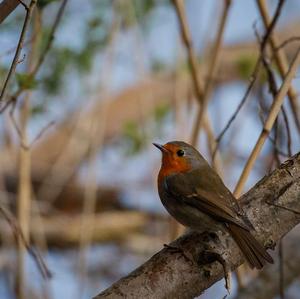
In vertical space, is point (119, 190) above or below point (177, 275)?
above

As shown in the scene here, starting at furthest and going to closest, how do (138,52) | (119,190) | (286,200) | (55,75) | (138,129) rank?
1. (119,190)
2. (138,129)
3. (55,75)
4. (138,52)
5. (286,200)

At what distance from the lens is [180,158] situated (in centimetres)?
354

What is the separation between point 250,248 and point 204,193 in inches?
27.3

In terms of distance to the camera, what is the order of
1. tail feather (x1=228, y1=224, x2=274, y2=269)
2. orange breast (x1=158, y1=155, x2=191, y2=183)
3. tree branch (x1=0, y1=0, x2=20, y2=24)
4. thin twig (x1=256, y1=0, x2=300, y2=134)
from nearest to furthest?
tree branch (x1=0, y1=0, x2=20, y2=24) → tail feather (x1=228, y1=224, x2=274, y2=269) → thin twig (x1=256, y1=0, x2=300, y2=134) → orange breast (x1=158, y1=155, x2=191, y2=183)

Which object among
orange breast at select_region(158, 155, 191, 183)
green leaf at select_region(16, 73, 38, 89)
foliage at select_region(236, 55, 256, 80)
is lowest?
orange breast at select_region(158, 155, 191, 183)

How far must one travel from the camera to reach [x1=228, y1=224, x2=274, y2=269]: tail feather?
241cm

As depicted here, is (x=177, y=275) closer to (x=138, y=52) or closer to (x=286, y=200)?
(x=286, y=200)

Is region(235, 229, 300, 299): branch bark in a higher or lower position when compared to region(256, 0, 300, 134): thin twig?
lower

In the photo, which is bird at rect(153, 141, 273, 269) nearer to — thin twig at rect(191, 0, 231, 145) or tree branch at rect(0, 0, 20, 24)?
thin twig at rect(191, 0, 231, 145)

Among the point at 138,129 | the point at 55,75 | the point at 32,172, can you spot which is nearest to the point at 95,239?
the point at 32,172

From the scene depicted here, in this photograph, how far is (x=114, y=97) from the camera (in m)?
6.46

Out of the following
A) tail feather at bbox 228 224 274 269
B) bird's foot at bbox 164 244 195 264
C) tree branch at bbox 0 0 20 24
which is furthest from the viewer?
tail feather at bbox 228 224 274 269

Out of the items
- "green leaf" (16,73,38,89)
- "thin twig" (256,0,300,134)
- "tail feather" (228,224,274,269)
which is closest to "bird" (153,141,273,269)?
"tail feather" (228,224,274,269)

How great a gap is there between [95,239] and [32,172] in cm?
77
